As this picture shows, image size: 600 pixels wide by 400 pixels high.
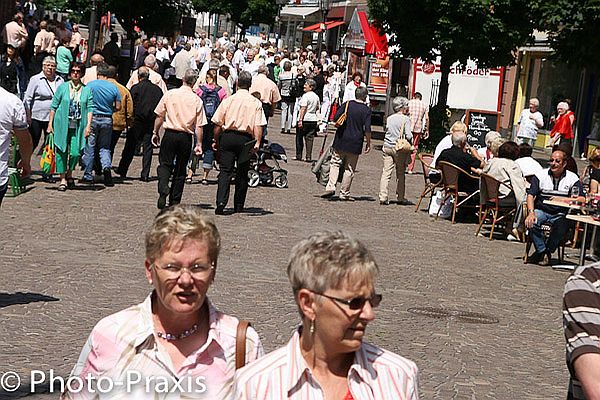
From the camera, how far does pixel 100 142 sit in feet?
61.8

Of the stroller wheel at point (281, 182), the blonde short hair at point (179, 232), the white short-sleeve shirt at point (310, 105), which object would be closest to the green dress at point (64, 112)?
the stroller wheel at point (281, 182)

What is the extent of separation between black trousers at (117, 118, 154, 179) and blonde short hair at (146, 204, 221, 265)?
16075 mm

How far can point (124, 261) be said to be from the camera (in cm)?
1280

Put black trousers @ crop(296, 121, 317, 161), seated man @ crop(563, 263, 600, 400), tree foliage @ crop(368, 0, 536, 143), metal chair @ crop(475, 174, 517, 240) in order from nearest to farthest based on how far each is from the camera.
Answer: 1. seated man @ crop(563, 263, 600, 400)
2. metal chair @ crop(475, 174, 517, 240)
3. black trousers @ crop(296, 121, 317, 161)
4. tree foliage @ crop(368, 0, 536, 143)

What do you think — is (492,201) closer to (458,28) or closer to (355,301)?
(355,301)

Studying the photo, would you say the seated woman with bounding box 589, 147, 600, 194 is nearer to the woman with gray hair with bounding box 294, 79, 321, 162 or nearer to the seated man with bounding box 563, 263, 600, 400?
the woman with gray hair with bounding box 294, 79, 321, 162

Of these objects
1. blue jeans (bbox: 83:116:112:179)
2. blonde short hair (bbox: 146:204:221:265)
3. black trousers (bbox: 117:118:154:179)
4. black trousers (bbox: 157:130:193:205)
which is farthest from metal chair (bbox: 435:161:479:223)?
blonde short hair (bbox: 146:204:221:265)

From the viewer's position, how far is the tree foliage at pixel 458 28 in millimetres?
31875

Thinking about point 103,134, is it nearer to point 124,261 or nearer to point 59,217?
point 59,217

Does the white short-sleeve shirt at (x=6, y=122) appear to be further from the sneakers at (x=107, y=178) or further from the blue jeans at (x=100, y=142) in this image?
the sneakers at (x=107, y=178)

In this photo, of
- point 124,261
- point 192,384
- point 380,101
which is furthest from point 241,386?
point 380,101

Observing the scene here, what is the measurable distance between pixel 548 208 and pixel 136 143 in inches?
294

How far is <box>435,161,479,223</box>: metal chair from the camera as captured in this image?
18953 millimetres

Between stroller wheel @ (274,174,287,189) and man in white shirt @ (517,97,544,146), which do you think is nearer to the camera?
stroller wheel @ (274,174,287,189)
